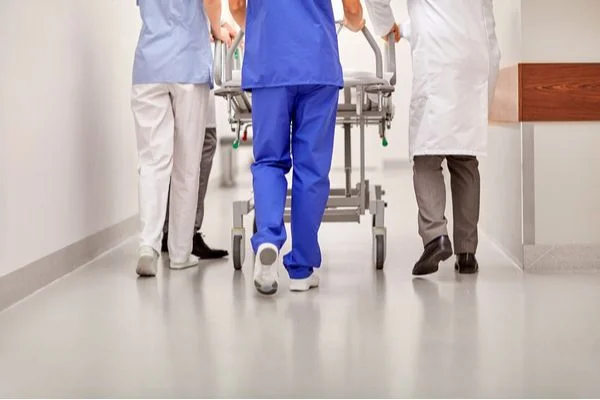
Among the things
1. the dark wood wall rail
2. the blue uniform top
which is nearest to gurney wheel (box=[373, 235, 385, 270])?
the dark wood wall rail

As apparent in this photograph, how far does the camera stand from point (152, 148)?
12.6 feet

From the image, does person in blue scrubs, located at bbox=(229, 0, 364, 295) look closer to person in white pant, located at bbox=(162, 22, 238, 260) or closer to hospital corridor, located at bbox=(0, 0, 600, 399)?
hospital corridor, located at bbox=(0, 0, 600, 399)

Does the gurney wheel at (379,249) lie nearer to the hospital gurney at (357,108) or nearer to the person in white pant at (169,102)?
the hospital gurney at (357,108)

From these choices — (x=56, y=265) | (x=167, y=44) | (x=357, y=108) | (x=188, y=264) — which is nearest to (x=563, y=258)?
(x=357, y=108)

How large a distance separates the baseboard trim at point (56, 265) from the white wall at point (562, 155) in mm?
1911

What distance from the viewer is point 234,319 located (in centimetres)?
292

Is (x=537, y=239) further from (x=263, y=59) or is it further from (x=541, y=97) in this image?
(x=263, y=59)

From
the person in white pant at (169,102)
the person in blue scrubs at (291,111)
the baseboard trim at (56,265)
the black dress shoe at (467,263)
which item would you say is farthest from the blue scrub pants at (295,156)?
the baseboard trim at (56,265)

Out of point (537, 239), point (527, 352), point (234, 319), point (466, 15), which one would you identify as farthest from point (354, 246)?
point (527, 352)

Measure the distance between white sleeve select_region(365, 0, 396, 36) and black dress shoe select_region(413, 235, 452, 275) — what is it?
2.88 feet

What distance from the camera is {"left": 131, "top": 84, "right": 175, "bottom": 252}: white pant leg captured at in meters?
3.83

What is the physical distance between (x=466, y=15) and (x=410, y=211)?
9.78 feet

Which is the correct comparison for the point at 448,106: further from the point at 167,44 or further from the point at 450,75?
the point at 167,44

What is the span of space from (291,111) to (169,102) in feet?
2.30
